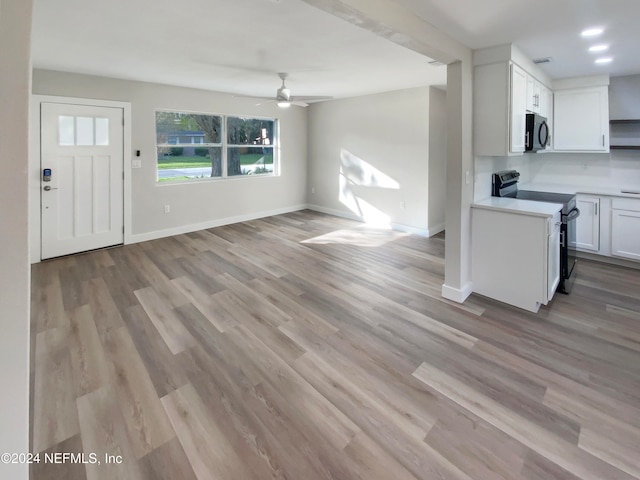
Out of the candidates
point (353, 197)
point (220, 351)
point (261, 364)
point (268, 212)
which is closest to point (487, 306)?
point (261, 364)

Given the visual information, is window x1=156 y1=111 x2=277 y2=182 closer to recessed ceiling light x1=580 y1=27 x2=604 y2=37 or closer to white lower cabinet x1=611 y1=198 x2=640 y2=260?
recessed ceiling light x1=580 y1=27 x2=604 y2=37

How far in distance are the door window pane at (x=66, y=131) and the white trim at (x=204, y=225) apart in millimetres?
1533

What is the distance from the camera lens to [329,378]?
86.2 inches

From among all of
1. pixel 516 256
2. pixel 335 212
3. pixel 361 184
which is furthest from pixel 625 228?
pixel 335 212

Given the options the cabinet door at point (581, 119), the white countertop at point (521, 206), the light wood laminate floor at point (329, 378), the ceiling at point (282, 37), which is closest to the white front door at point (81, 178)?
the ceiling at point (282, 37)

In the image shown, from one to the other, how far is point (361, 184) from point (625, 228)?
13.1 ft

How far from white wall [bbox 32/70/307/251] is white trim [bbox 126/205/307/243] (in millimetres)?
17

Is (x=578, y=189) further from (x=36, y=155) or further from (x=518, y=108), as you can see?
(x=36, y=155)

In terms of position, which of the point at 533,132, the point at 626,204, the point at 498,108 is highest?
the point at 498,108

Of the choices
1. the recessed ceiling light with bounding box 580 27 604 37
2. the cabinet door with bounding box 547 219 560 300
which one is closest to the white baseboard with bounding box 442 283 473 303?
the cabinet door with bounding box 547 219 560 300

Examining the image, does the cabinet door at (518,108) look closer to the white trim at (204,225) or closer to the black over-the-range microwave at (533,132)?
the black over-the-range microwave at (533,132)

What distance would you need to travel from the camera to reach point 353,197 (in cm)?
680

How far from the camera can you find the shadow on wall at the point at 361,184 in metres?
6.24

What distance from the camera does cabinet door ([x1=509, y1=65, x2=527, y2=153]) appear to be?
309cm
